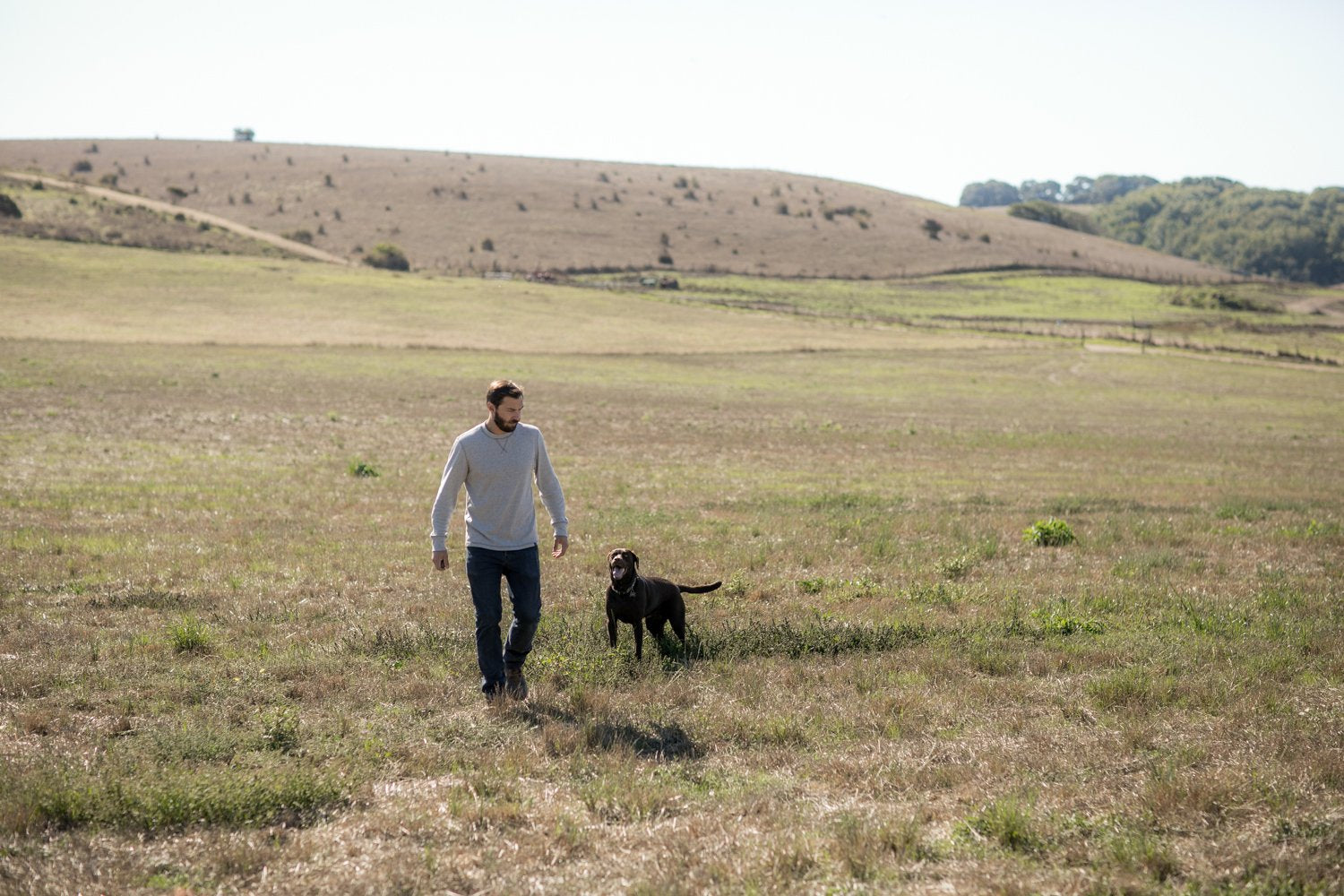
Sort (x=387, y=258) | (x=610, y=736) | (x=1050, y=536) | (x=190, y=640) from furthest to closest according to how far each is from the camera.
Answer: (x=387, y=258) < (x=1050, y=536) < (x=190, y=640) < (x=610, y=736)

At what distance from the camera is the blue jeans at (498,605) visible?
8.05 meters

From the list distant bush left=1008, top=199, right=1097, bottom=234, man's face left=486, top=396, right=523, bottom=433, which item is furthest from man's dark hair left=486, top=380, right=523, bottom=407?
distant bush left=1008, top=199, right=1097, bottom=234

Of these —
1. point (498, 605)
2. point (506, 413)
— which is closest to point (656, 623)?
point (498, 605)

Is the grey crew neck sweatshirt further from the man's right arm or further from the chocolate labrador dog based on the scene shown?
the chocolate labrador dog

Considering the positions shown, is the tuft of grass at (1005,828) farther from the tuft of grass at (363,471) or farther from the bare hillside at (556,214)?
the bare hillside at (556,214)

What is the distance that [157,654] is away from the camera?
8.79 m

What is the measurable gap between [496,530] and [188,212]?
117268mm

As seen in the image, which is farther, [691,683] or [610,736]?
[691,683]

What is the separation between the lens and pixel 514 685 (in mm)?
8133

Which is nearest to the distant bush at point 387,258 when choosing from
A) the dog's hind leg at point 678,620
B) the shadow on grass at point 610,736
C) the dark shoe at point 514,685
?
the dog's hind leg at point 678,620

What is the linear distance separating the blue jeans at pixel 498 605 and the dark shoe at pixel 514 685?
1.8 inches

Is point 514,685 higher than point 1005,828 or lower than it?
lower

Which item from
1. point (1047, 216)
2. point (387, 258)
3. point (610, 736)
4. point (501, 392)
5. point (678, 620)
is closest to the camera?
point (610, 736)

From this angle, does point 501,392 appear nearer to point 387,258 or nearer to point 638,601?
point 638,601
